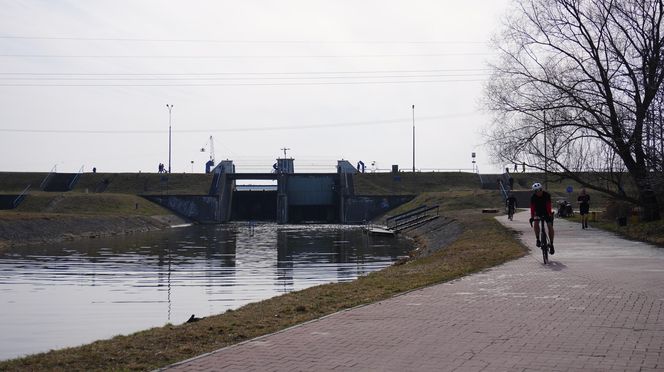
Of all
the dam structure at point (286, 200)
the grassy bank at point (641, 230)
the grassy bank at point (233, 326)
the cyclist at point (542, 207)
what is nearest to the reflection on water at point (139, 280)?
the grassy bank at point (233, 326)

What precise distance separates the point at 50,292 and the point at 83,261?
10.6m

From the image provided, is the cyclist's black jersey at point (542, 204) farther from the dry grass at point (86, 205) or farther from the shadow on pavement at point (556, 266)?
the dry grass at point (86, 205)

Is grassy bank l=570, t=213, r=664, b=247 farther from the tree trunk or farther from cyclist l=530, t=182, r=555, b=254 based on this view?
cyclist l=530, t=182, r=555, b=254

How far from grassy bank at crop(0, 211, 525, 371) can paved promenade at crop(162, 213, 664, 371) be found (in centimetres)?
63

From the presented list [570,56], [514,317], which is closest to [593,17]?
[570,56]

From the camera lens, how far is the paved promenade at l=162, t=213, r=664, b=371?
23.2 feet

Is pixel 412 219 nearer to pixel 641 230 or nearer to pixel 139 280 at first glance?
pixel 641 230

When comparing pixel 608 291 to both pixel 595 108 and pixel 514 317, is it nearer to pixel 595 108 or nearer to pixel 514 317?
pixel 514 317

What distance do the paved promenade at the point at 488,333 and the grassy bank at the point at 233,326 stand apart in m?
0.63

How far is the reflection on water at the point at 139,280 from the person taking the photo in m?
12.8

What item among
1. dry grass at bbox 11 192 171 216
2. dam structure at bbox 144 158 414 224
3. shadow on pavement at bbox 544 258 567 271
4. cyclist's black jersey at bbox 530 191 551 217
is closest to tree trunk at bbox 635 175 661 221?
cyclist's black jersey at bbox 530 191 551 217

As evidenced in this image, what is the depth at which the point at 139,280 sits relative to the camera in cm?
2094

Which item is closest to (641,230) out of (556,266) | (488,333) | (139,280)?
(556,266)

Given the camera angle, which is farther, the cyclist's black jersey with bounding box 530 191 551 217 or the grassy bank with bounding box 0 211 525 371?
the cyclist's black jersey with bounding box 530 191 551 217
